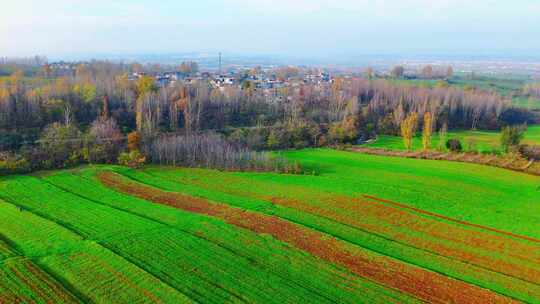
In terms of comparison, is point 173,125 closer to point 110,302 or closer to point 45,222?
point 45,222

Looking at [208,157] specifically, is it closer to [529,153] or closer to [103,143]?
[103,143]

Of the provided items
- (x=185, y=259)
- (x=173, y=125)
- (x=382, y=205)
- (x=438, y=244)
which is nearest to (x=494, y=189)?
(x=382, y=205)

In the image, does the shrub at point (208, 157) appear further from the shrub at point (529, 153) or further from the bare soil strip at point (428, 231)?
the shrub at point (529, 153)

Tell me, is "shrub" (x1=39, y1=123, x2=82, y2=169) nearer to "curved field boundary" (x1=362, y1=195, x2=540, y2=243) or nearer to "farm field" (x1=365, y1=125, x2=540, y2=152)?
"curved field boundary" (x1=362, y1=195, x2=540, y2=243)

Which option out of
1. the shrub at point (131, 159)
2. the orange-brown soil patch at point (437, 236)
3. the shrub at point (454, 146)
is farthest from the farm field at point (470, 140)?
the shrub at point (131, 159)

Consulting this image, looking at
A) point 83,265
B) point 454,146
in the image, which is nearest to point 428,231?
point 83,265

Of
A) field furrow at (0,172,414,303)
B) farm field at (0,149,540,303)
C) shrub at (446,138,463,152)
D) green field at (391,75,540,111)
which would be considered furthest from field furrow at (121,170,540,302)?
green field at (391,75,540,111)

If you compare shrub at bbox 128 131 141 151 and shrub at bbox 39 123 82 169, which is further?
shrub at bbox 128 131 141 151
